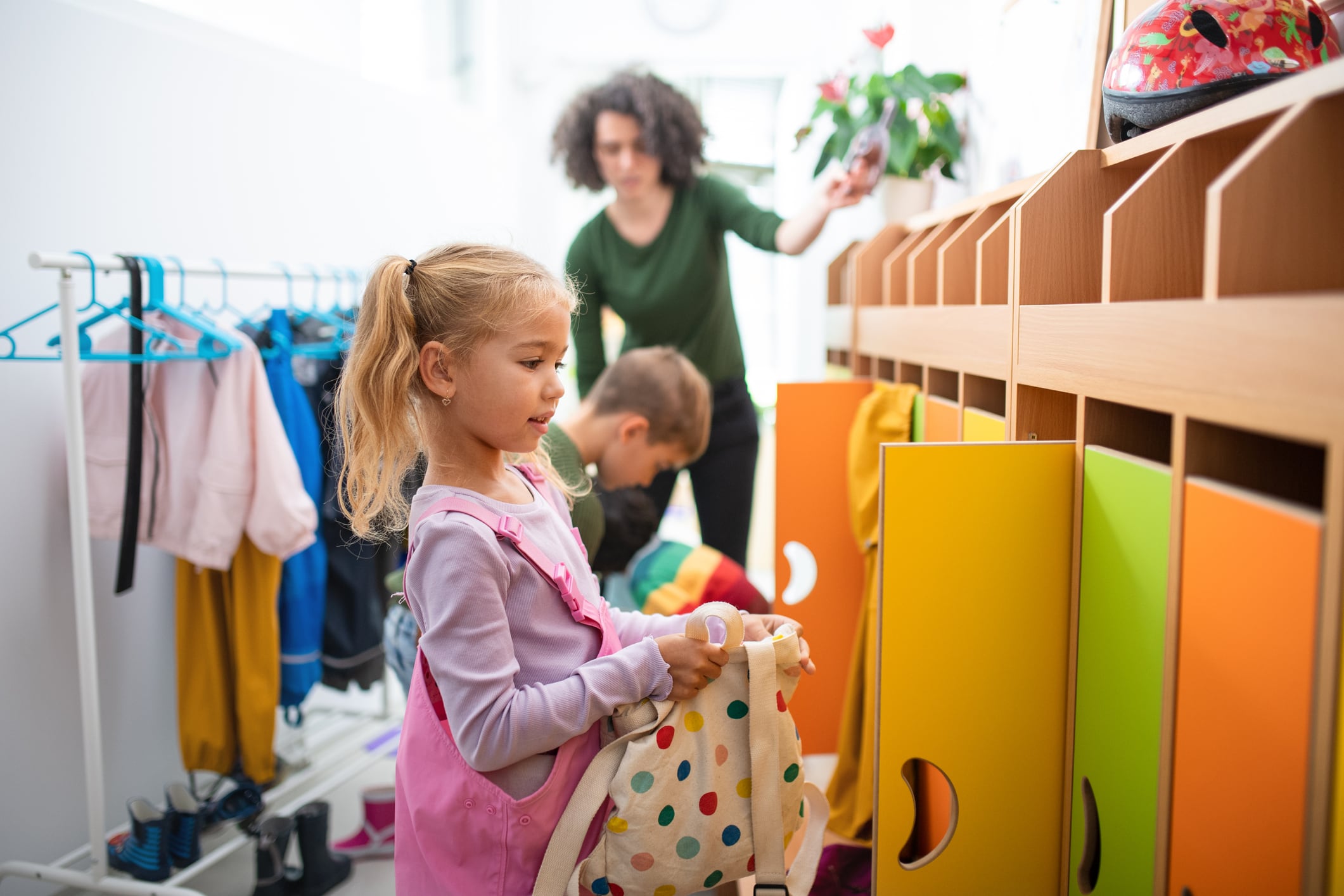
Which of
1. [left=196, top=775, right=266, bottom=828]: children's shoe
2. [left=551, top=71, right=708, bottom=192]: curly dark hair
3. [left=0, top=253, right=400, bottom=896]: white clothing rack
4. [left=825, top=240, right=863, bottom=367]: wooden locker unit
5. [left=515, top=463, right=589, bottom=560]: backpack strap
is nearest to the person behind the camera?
[left=515, top=463, right=589, bottom=560]: backpack strap

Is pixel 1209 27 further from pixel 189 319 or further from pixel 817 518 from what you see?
pixel 189 319

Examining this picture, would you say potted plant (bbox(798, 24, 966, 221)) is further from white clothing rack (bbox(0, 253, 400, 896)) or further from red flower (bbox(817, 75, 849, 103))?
white clothing rack (bbox(0, 253, 400, 896))

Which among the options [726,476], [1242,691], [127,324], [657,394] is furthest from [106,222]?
[1242,691]

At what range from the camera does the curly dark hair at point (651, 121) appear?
2342mm

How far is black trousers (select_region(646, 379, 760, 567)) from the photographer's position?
237 cm

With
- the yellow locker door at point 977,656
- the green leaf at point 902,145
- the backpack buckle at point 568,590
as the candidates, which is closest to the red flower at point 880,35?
the green leaf at point 902,145

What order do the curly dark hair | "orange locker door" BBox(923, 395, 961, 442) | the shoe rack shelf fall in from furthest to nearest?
the curly dark hair < "orange locker door" BBox(923, 395, 961, 442) < the shoe rack shelf

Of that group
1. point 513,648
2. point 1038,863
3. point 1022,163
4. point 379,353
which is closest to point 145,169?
point 379,353

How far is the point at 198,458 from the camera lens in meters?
1.84

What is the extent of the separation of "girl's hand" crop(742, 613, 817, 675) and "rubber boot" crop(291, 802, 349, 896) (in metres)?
1.17

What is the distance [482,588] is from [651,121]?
5.44 feet

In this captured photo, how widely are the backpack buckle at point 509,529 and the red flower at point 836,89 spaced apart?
5.24 feet

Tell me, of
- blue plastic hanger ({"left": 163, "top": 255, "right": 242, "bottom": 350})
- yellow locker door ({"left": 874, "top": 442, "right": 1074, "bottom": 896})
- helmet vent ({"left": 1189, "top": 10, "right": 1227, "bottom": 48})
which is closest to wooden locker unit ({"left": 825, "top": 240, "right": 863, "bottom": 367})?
yellow locker door ({"left": 874, "top": 442, "right": 1074, "bottom": 896})

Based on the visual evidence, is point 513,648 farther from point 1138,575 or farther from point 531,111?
point 531,111
